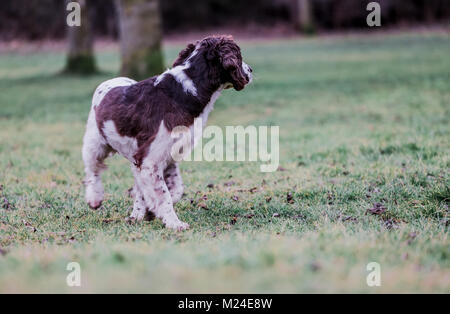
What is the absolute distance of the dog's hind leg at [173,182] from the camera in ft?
19.5

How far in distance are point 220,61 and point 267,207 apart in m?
1.67

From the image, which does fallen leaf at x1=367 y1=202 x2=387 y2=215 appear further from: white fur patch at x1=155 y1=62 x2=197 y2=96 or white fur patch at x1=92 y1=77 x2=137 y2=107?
white fur patch at x1=92 y1=77 x2=137 y2=107

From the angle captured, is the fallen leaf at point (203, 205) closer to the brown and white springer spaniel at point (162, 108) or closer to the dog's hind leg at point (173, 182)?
the dog's hind leg at point (173, 182)

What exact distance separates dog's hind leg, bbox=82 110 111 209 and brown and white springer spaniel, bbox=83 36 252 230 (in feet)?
0.16

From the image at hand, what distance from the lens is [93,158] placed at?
5.76 m

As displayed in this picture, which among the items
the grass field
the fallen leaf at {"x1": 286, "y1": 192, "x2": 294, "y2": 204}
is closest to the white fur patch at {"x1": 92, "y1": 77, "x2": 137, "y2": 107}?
the grass field

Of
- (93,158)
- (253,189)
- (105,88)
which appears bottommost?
(253,189)

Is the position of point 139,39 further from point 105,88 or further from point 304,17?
point 304,17

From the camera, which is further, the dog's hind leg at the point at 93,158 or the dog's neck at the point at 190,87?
the dog's hind leg at the point at 93,158

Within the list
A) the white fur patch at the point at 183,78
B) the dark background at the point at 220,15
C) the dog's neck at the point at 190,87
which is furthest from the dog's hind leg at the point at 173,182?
the dark background at the point at 220,15

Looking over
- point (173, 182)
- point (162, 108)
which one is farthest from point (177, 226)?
point (162, 108)

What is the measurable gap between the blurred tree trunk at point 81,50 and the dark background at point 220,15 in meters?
18.8

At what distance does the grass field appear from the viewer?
375cm

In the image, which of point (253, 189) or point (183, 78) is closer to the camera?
point (183, 78)
